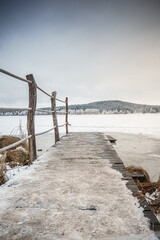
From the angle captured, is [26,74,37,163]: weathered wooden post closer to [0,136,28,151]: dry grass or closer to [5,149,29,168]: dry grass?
[5,149,29,168]: dry grass

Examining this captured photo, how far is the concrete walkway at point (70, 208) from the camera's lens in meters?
0.70

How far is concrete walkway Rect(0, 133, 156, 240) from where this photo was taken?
70 centimetres

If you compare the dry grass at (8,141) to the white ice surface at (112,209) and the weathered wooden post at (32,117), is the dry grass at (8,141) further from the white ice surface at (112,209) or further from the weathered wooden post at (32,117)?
the white ice surface at (112,209)

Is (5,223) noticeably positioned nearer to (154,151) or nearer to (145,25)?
(154,151)

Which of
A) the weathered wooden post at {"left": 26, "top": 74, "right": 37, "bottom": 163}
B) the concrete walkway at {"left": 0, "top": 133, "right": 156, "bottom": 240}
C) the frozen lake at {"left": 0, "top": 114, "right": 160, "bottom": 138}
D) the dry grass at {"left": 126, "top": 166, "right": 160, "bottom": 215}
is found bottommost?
Result: the frozen lake at {"left": 0, "top": 114, "right": 160, "bottom": 138}

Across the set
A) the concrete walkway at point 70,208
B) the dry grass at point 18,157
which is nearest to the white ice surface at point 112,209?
the concrete walkway at point 70,208

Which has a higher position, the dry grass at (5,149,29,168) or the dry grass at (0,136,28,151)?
the dry grass at (0,136,28,151)

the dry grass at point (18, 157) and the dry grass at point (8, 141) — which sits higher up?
the dry grass at point (8, 141)

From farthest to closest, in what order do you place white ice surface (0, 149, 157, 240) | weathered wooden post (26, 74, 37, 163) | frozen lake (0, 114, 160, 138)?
frozen lake (0, 114, 160, 138)
weathered wooden post (26, 74, 37, 163)
white ice surface (0, 149, 157, 240)

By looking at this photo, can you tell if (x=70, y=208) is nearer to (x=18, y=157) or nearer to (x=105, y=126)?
(x=18, y=157)

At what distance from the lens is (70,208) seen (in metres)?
0.90

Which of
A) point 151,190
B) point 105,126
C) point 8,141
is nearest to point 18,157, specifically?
point 8,141

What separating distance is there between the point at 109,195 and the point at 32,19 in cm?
4488

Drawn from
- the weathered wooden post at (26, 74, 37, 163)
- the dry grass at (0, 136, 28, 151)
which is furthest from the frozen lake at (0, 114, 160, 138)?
the weathered wooden post at (26, 74, 37, 163)
